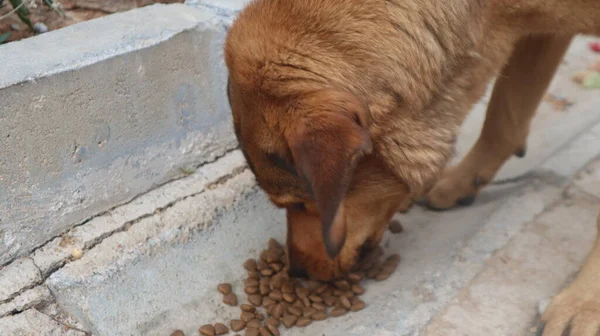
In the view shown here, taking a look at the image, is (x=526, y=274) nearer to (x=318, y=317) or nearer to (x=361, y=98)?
(x=318, y=317)

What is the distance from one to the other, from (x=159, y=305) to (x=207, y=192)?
0.62 m

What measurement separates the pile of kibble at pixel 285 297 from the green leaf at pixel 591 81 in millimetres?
2612

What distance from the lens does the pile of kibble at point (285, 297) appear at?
9.35ft

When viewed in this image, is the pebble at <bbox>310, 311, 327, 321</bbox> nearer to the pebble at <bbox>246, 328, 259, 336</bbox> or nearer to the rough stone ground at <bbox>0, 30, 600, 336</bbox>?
the rough stone ground at <bbox>0, 30, 600, 336</bbox>

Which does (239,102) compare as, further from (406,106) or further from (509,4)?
(509,4)

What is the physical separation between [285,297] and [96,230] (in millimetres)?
878

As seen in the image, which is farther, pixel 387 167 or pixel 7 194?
pixel 7 194

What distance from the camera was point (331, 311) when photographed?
2.91 meters

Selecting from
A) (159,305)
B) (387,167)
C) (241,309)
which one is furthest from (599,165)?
(159,305)

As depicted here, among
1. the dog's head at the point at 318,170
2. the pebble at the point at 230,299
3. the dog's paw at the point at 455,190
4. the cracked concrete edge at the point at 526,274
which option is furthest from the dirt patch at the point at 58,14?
the cracked concrete edge at the point at 526,274

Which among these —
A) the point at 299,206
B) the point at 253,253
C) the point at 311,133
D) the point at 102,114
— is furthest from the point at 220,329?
the point at 311,133

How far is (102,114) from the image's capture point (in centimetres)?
291

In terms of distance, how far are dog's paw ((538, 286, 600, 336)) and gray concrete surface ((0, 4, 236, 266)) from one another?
1781mm

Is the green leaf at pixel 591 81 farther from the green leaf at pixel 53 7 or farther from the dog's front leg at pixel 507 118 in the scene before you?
the green leaf at pixel 53 7
